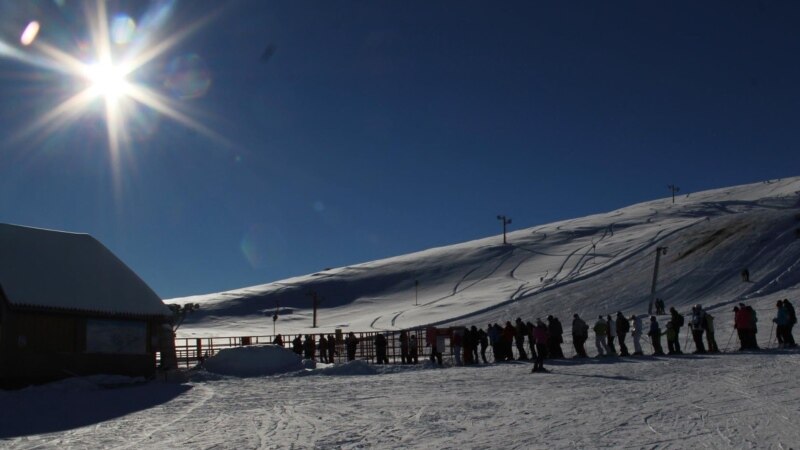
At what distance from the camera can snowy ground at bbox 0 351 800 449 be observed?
29.1ft

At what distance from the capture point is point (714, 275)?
41.0 m

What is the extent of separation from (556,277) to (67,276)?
1608 inches

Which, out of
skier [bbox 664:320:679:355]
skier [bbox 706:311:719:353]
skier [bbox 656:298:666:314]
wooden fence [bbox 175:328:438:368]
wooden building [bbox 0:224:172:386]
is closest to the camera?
wooden building [bbox 0:224:172:386]

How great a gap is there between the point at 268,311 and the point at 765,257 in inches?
1691

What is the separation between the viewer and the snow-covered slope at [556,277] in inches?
1614

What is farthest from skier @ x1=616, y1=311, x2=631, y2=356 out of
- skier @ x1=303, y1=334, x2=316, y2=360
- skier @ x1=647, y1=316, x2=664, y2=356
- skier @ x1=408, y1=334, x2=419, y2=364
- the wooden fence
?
skier @ x1=303, y1=334, x2=316, y2=360

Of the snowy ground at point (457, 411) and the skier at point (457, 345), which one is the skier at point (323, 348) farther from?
the snowy ground at point (457, 411)

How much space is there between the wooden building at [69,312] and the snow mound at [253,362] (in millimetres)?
2053

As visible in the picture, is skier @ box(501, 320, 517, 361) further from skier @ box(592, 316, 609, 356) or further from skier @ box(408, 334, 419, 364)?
skier @ box(408, 334, 419, 364)

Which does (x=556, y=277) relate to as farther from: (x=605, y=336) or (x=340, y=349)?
(x=605, y=336)

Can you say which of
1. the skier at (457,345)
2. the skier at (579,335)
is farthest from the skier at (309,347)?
the skier at (579,335)

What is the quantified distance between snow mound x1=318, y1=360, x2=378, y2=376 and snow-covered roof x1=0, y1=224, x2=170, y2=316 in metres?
5.96

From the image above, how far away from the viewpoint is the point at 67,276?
22.1m

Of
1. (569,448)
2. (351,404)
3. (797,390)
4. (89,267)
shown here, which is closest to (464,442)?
(569,448)
